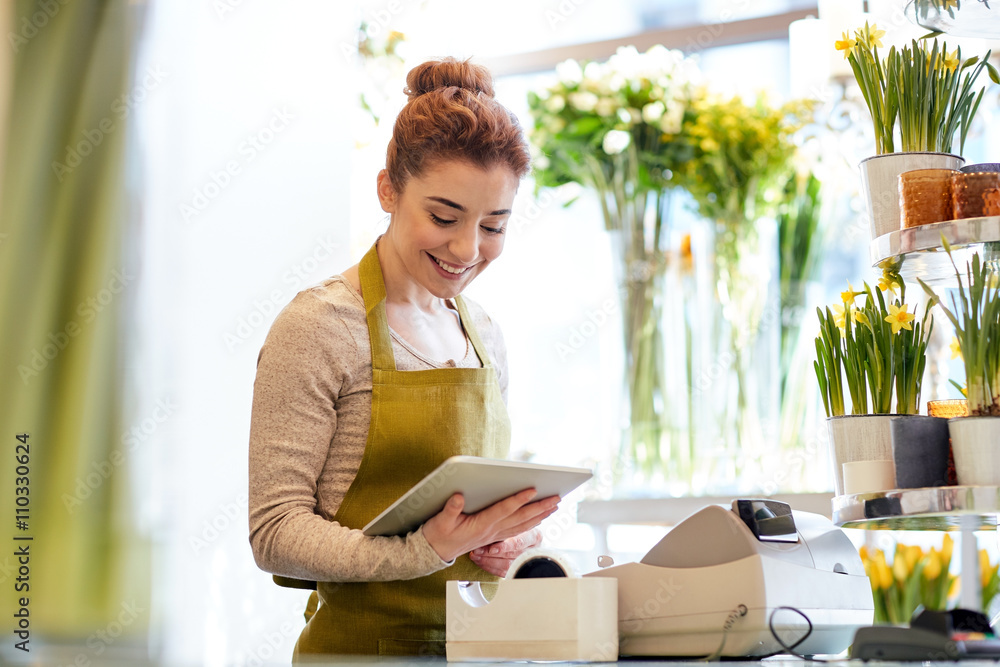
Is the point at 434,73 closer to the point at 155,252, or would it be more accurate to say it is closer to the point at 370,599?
the point at 370,599

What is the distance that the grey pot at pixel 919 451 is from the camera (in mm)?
1059

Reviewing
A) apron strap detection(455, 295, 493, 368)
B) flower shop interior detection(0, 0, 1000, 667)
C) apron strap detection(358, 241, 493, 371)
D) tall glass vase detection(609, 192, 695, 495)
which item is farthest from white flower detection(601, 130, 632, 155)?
apron strap detection(358, 241, 493, 371)

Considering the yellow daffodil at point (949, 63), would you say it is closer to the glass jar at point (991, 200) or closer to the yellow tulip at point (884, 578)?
the glass jar at point (991, 200)

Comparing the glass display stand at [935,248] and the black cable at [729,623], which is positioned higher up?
the glass display stand at [935,248]

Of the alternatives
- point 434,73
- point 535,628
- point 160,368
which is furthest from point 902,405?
point 160,368

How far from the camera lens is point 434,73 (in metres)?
1.50

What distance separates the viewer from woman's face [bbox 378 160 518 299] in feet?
4.55

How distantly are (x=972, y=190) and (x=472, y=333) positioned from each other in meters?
0.79

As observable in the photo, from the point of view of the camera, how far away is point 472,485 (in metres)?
1.03

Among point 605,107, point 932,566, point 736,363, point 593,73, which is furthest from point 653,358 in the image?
point 932,566

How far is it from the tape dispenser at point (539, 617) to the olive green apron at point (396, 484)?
0.24 m

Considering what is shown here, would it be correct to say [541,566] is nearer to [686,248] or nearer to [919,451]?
[919,451]

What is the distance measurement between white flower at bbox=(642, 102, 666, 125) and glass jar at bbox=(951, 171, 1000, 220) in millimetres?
1916

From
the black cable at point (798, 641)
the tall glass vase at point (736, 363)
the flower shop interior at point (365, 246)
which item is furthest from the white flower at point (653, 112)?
the black cable at point (798, 641)
